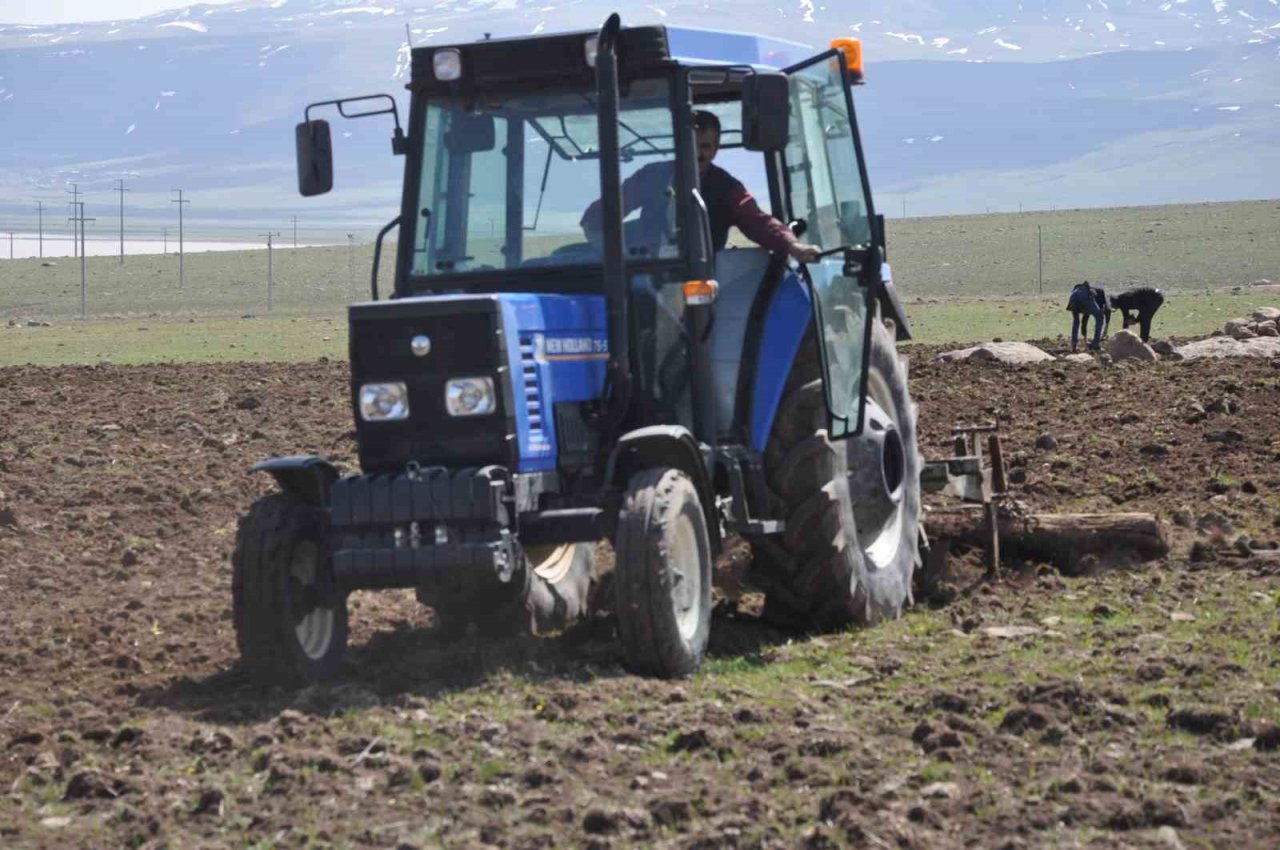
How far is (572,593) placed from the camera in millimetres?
9797

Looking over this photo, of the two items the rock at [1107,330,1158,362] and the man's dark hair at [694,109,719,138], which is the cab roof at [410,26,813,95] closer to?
the man's dark hair at [694,109,719,138]

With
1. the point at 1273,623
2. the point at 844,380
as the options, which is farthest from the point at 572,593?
the point at 1273,623

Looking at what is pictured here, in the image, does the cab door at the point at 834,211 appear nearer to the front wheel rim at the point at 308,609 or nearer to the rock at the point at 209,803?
the front wheel rim at the point at 308,609

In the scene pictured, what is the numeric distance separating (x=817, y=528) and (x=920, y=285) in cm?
5216

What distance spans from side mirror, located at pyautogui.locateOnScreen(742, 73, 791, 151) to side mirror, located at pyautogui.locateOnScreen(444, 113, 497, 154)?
1.37 meters

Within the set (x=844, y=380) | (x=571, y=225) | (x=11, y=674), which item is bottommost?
(x=11, y=674)

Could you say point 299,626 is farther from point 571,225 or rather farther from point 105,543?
point 105,543

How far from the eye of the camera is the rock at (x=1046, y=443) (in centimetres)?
1498

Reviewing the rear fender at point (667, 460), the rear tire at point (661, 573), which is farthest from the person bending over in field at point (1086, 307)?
the rear tire at point (661, 573)

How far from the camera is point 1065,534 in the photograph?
11.2m

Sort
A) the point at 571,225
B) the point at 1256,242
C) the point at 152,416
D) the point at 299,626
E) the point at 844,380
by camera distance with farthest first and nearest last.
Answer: the point at 1256,242
the point at 152,416
the point at 844,380
the point at 571,225
the point at 299,626

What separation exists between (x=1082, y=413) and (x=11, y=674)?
33.9 feet

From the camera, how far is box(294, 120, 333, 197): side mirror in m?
8.62

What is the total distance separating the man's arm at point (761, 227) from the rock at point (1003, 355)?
13.6 m
